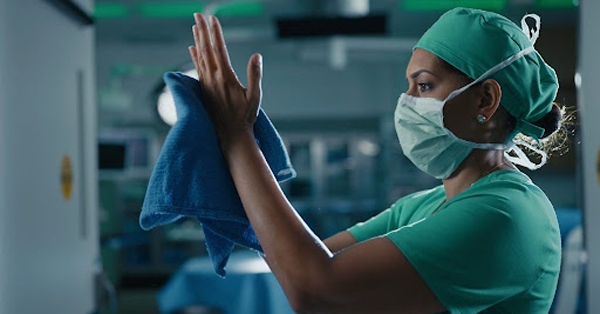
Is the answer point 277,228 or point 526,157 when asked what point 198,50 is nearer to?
point 277,228

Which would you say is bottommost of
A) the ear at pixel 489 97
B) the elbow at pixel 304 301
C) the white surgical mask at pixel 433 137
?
the elbow at pixel 304 301

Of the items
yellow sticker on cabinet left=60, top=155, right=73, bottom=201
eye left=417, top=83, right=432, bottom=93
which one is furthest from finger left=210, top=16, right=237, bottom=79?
yellow sticker on cabinet left=60, top=155, right=73, bottom=201

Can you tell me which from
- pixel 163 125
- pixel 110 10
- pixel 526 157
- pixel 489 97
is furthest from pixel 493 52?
pixel 110 10

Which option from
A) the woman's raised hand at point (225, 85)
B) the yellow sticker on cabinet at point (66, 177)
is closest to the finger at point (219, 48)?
the woman's raised hand at point (225, 85)

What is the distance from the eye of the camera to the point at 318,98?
6.46m

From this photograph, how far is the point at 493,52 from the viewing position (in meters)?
0.77

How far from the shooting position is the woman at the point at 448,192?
2.15 feet

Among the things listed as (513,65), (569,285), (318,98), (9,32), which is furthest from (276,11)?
(513,65)

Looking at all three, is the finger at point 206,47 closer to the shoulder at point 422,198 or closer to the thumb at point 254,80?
the thumb at point 254,80

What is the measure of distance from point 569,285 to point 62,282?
6.84 feet

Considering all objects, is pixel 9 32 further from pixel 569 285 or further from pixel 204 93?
pixel 569 285

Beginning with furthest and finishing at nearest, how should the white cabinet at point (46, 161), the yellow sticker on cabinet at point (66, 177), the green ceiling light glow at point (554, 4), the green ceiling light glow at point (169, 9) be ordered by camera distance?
1. the green ceiling light glow at point (169, 9)
2. the green ceiling light glow at point (554, 4)
3. the yellow sticker on cabinet at point (66, 177)
4. the white cabinet at point (46, 161)

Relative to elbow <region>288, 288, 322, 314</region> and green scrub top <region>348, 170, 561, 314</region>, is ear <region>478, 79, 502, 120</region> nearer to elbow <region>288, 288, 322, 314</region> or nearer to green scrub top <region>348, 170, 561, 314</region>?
green scrub top <region>348, 170, 561, 314</region>

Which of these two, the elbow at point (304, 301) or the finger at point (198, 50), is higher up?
the finger at point (198, 50)
